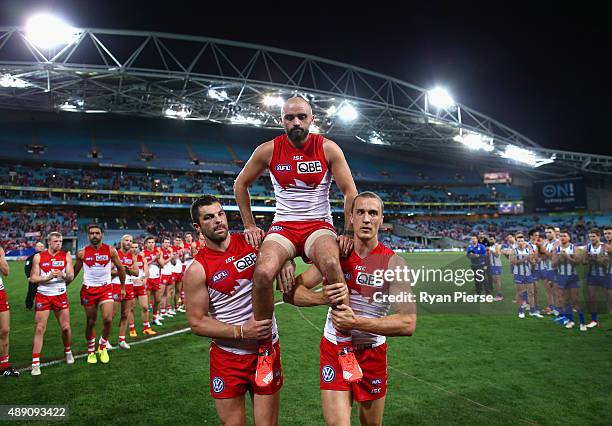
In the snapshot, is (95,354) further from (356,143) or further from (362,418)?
(356,143)

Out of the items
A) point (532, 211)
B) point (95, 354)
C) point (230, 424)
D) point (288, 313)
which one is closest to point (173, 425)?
point (230, 424)

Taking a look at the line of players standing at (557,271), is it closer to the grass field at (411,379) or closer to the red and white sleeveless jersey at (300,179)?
the grass field at (411,379)

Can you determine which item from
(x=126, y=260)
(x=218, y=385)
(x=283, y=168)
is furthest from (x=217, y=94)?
(x=218, y=385)

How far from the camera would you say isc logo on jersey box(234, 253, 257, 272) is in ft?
12.1

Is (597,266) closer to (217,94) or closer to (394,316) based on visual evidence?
(394,316)

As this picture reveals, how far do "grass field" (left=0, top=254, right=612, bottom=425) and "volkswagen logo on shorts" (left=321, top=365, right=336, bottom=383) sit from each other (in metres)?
1.58

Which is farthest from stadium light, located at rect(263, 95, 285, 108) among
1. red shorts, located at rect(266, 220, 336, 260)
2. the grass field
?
red shorts, located at rect(266, 220, 336, 260)

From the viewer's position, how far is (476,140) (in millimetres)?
44469

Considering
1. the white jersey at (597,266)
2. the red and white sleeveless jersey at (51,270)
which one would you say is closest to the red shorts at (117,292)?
the red and white sleeveless jersey at (51,270)

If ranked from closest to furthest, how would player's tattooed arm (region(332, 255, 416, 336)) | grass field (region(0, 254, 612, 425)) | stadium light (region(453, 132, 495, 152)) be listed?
player's tattooed arm (region(332, 255, 416, 336)) → grass field (region(0, 254, 612, 425)) → stadium light (region(453, 132, 495, 152))

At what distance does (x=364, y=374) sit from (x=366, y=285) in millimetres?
789

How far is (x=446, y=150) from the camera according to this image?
5503cm

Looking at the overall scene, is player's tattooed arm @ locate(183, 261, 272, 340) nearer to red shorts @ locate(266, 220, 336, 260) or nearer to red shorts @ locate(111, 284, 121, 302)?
red shorts @ locate(266, 220, 336, 260)

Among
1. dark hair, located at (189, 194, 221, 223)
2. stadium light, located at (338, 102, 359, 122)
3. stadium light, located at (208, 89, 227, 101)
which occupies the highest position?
stadium light, located at (208, 89, 227, 101)
